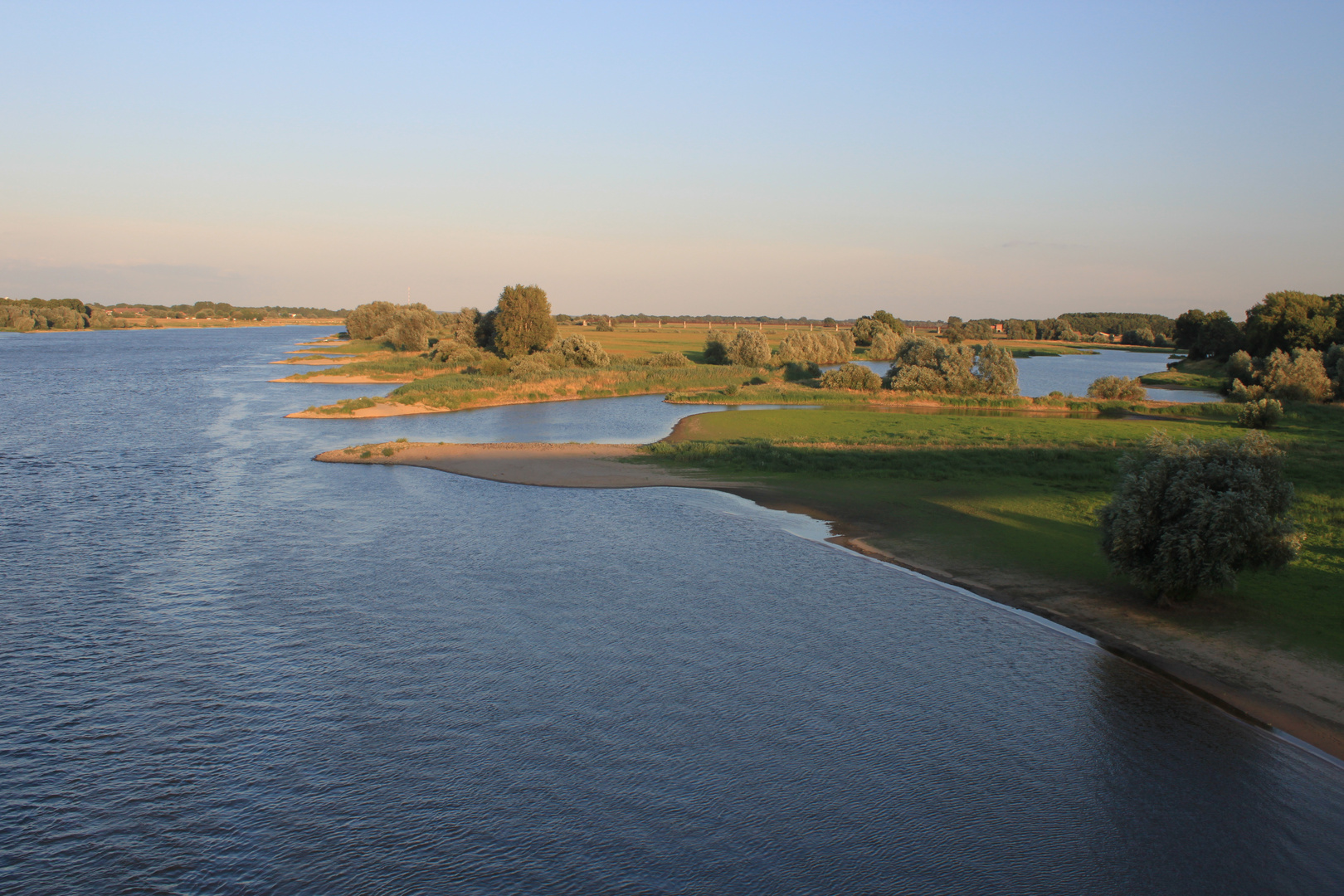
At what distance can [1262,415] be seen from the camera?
1890 inches

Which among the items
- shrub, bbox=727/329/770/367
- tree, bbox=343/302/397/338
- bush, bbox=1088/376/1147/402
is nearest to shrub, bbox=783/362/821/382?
shrub, bbox=727/329/770/367

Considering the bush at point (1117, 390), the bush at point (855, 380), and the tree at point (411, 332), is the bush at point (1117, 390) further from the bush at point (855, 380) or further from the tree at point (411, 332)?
the tree at point (411, 332)

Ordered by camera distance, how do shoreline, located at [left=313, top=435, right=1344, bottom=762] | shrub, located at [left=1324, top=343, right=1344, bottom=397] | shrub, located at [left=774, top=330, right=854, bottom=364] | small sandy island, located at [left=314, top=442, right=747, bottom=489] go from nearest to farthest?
shoreline, located at [left=313, top=435, right=1344, bottom=762] → small sandy island, located at [left=314, top=442, right=747, bottom=489] → shrub, located at [left=1324, top=343, right=1344, bottom=397] → shrub, located at [left=774, top=330, right=854, bottom=364]

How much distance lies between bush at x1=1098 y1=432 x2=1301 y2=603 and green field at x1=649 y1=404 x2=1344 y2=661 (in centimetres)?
94

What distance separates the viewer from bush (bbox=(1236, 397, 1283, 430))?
157 feet

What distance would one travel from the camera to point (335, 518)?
24766mm

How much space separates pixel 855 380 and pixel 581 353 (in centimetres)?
3075

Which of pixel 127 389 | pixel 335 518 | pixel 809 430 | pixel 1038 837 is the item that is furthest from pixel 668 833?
pixel 127 389

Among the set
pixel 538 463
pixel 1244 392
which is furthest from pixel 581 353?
pixel 1244 392

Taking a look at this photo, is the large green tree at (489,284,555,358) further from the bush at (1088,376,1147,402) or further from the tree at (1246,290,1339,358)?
the tree at (1246,290,1339,358)

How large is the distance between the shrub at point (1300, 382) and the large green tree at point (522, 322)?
63912 mm

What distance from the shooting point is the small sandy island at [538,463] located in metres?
31.0

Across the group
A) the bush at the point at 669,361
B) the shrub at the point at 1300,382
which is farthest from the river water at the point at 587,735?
the bush at the point at 669,361

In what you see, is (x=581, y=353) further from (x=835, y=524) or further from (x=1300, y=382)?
(x=835, y=524)
